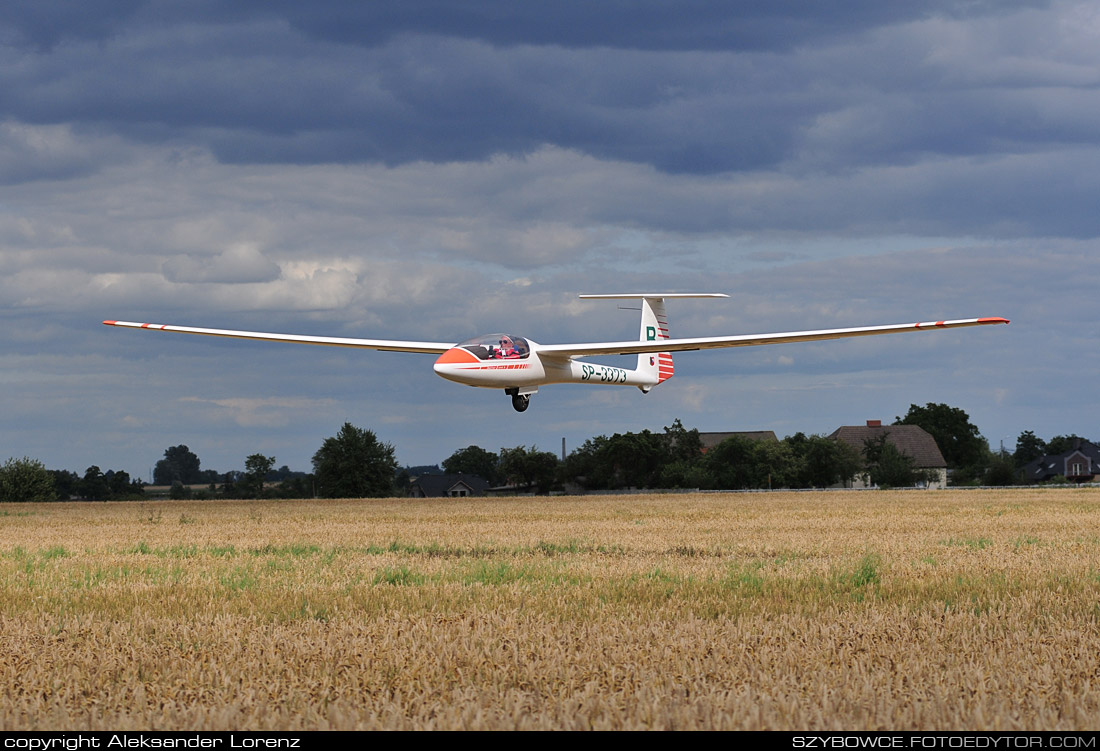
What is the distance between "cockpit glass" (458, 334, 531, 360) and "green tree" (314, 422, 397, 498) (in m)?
73.3

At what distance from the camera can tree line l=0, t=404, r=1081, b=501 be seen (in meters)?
91.6

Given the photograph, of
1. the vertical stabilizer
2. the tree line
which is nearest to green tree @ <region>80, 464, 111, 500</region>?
the tree line

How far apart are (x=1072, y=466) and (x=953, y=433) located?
17.5 m

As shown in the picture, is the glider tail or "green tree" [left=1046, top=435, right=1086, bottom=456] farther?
"green tree" [left=1046, top=435, right=1086, bottom=456]

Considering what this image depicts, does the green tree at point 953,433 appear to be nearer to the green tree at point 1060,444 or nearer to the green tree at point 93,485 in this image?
the green tree at point 1060,444

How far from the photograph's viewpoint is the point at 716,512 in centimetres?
3612

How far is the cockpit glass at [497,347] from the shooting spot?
31875 millimetres

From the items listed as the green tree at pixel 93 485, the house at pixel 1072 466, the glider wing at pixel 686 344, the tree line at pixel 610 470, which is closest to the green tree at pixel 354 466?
the tree line at pixel 610 470

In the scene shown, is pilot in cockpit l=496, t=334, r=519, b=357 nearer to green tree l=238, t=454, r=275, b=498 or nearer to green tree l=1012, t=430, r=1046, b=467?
green tree l=238, t=454, r=275, b=498

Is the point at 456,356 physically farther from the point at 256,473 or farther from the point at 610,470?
the point at 256,473

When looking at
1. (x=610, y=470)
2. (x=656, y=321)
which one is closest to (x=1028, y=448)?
(x=610, y=470)
